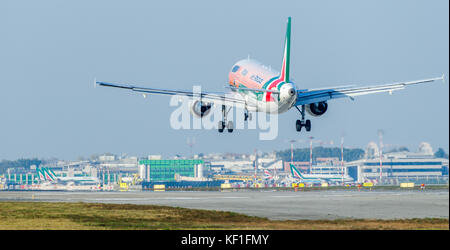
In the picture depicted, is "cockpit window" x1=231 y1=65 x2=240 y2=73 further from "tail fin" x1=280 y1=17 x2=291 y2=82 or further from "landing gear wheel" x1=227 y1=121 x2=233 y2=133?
"tail fin" x1=280 y1=17 x2=291 y2=82

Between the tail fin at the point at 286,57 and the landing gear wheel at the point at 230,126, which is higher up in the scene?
the tail fin at the point at 286,57

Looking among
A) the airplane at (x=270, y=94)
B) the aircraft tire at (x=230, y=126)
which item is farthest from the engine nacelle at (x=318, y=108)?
the aircraft tire at (x=230, y=126)

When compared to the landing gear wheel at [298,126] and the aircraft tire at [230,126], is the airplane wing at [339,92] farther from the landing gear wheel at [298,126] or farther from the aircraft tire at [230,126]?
the aircraft tire at [230,126]

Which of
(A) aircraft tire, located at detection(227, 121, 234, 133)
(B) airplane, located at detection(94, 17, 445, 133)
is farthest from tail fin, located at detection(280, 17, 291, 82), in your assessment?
(A) aircraft tire, located at detection(227, 121, 234, 133)

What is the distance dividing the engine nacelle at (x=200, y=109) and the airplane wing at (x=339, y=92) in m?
14.4

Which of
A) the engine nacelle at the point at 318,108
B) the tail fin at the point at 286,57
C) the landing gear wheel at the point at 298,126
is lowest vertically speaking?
the landing gear wheel at the point at 298,126

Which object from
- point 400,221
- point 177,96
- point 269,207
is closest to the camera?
point 400,221

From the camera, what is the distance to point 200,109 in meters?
90.4

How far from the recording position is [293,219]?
50844 millimetres

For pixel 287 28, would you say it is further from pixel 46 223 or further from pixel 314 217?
pixel 46 223

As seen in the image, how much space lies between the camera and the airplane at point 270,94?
7806 centimetres

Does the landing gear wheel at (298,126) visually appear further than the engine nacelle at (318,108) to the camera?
No
